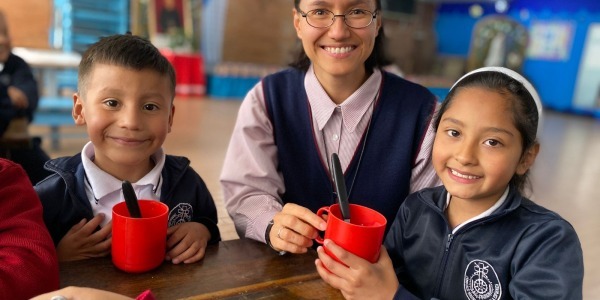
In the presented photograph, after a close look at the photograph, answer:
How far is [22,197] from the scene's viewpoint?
87cm

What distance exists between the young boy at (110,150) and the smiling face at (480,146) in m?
0.59

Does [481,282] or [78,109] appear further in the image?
[78,109]

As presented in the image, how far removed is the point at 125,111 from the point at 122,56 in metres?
0.13

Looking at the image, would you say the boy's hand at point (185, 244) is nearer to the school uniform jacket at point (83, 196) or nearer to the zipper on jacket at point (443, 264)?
the school uniform jacket at point (83, 196)

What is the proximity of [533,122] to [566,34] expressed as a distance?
14.0m

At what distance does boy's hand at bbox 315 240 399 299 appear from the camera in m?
0.87

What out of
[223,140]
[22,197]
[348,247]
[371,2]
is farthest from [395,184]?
[223,140]

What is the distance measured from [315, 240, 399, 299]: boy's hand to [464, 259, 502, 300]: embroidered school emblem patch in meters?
0.22

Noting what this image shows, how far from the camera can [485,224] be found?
1.08 metres

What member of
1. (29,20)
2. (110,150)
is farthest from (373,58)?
(29,20)

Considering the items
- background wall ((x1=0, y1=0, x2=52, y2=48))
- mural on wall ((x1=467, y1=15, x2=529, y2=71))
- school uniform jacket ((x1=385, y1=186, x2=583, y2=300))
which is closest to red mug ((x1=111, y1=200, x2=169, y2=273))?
school uniform jacket ((x1=385, y1=186, x2=583, y2=300))

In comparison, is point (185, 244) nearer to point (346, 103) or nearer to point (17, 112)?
point (346, 103)

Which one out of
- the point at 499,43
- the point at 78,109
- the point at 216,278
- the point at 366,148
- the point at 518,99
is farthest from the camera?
the point at 499,43

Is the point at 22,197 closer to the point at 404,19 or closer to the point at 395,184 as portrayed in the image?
the point at 395,184
